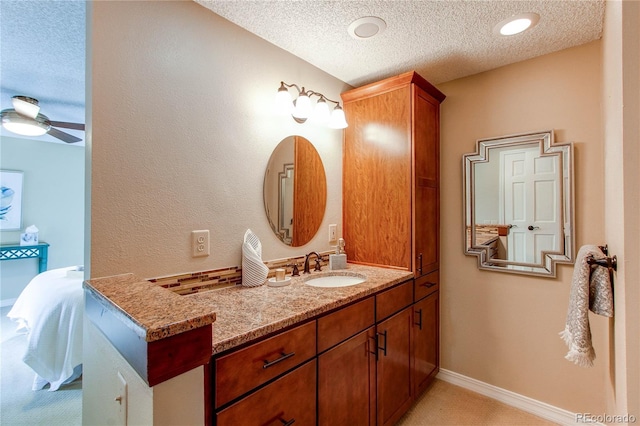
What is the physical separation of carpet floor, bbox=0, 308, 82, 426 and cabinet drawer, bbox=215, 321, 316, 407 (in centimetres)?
178

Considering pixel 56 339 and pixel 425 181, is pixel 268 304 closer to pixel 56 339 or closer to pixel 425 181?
pixel 425 181

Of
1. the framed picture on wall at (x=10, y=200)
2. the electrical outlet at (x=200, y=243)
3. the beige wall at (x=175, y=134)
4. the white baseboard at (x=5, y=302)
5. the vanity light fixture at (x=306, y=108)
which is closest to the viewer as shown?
the beige wall at (x=175, y=134)

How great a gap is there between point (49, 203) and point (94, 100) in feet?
14.4

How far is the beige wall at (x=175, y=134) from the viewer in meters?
1.14

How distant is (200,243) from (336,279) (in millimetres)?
918

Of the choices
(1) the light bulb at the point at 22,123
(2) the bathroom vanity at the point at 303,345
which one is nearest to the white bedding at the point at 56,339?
(1) the light bulb at the point at 22,123

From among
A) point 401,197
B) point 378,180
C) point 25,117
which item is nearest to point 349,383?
point 401,197

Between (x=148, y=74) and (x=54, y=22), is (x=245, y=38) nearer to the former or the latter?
(x=148, y=74)

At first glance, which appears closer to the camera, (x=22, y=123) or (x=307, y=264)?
(x=307, y=264)

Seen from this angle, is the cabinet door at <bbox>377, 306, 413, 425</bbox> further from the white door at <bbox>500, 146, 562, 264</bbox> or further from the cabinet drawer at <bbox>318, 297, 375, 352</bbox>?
the white door at <bbox>500, 146, 562, 264</bbox>

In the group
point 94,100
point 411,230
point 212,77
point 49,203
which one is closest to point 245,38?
point 212,77

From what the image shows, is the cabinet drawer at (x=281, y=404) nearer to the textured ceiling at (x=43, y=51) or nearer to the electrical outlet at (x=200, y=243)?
the electrical outlet at (x=200, y=243)

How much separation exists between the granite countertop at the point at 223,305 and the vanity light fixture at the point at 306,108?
1080 mm

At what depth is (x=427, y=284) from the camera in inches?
82.8
